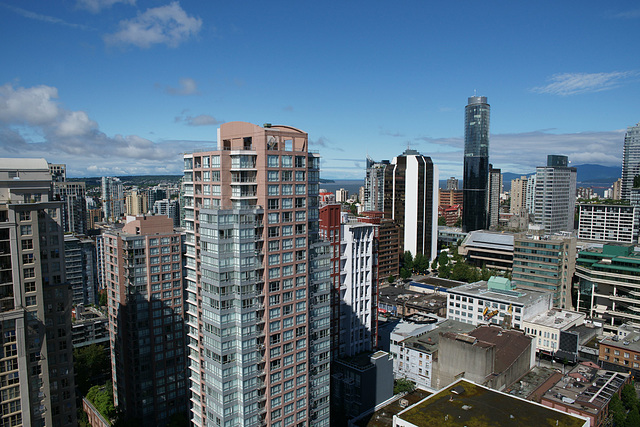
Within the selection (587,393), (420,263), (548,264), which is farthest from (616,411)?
(420,263)

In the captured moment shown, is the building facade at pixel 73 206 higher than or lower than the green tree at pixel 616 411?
higher

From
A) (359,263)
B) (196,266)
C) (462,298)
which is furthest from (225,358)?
(462,298)

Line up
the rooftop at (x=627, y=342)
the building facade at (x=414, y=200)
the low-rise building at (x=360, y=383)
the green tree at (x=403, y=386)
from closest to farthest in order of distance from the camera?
the low-rise building at (x=360, y=383) < the green tree at (x=403, y=386) < the rooftop at (x=627, y=342) < the building facade at (x=414, y=200)

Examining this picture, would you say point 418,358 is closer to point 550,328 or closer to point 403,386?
point 403,386

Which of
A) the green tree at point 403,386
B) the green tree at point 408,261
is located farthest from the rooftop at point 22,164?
the green tree at point 408,261

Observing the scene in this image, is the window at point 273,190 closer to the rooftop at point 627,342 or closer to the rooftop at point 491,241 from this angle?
the rooftop at point 627,342

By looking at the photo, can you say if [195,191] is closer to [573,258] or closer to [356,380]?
[356,380]
